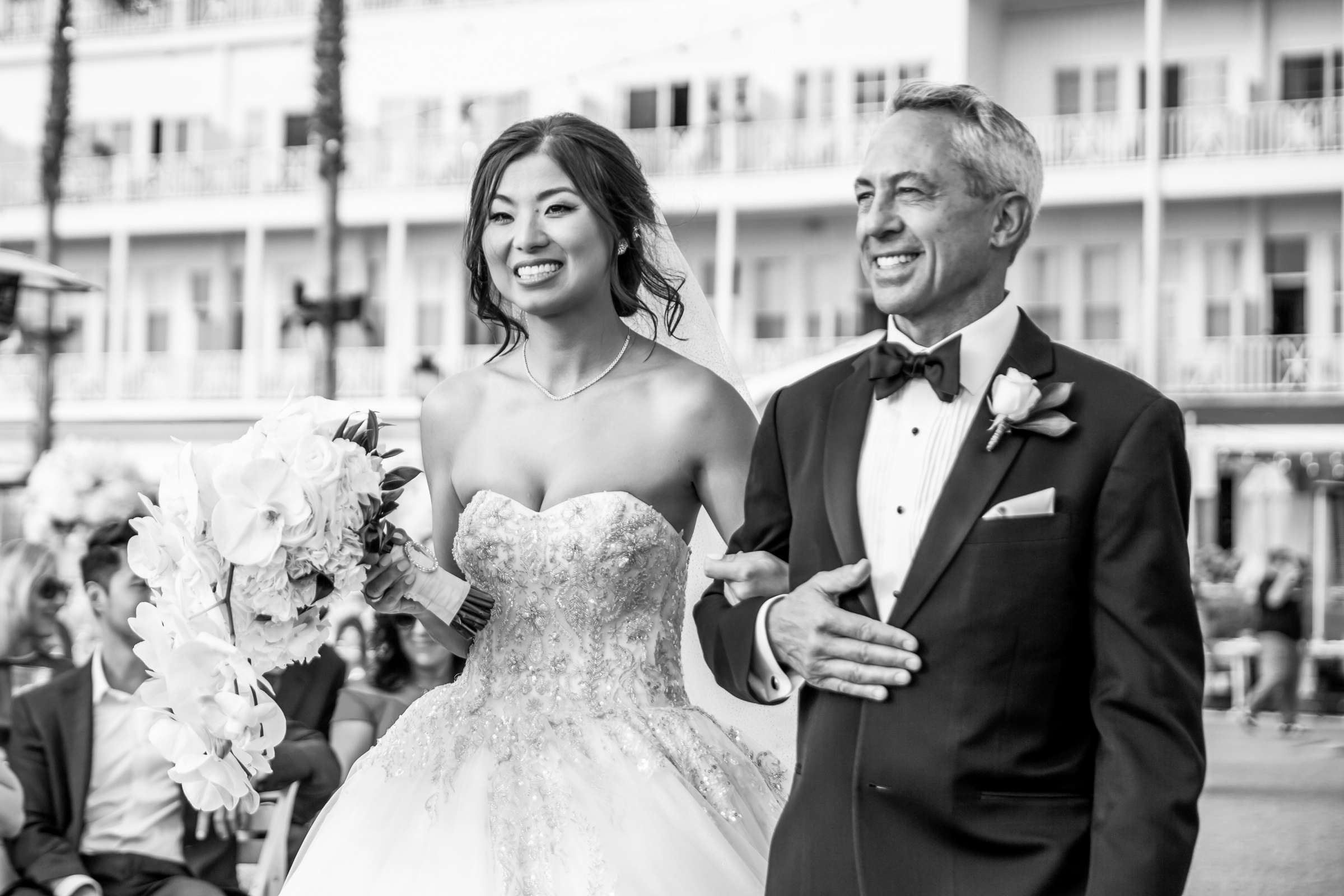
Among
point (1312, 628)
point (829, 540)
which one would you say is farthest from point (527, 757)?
point (1312, 628)

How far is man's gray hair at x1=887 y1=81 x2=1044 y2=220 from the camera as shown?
2.71 metres

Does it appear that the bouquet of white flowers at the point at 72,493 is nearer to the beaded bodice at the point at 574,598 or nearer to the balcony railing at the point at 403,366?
the beaded bodice at the point at 574,598

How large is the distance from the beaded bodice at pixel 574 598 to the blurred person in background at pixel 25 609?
350cm

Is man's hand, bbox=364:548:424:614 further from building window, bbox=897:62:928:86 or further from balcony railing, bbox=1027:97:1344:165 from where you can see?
building window, bbox=897:62:928:86

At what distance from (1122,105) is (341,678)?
75.7 feet

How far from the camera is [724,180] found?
89.1 feet

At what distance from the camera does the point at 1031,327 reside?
2.74 metres

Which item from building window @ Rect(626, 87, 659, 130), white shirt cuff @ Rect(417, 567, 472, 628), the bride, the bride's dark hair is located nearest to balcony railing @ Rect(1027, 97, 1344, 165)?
building window @ Rect(626, 87, 659, 130)

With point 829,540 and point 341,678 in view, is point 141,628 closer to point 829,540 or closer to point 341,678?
point 829,540

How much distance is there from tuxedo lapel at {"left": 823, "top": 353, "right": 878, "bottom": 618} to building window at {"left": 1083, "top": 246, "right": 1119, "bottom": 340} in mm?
24606

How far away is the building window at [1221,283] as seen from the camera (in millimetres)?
25984

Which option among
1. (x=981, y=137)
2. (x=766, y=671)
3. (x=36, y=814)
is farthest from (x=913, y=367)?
(x=36, y=814)

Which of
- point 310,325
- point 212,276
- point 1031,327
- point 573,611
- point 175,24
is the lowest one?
point 573,611

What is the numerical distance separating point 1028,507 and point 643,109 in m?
26.8
